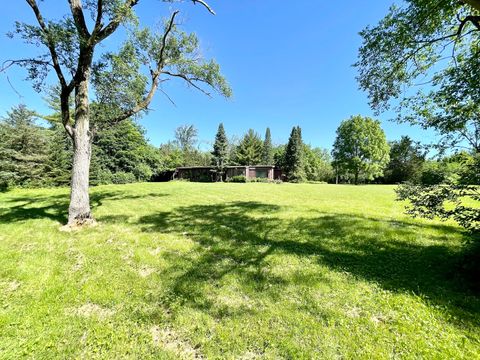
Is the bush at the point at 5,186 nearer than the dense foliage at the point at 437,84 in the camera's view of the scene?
No

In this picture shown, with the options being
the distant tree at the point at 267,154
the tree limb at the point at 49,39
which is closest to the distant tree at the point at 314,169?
the distant tree at the point at 267,154

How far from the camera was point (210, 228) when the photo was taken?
19.5 feet

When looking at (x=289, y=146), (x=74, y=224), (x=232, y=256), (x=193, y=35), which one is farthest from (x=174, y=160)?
(x=232, y=256)

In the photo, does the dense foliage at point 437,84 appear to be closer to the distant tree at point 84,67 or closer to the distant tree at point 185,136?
the distant tree at point 84,67

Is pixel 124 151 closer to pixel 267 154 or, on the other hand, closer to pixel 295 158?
pixel 295 158

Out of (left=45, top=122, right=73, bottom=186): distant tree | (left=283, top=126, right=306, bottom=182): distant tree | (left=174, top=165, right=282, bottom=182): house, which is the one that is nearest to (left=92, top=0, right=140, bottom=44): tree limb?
(left=45, top=122, right=73, bottom=186): distant tree

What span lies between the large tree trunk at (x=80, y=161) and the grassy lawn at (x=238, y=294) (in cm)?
60

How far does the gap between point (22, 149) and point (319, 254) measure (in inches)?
805

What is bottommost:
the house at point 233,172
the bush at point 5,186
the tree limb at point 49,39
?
the bush at point 5,186

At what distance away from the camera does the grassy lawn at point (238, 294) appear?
7.30 feet

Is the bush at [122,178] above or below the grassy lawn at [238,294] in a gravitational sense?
above

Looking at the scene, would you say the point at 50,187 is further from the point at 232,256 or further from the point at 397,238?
Result: the point at 397,238

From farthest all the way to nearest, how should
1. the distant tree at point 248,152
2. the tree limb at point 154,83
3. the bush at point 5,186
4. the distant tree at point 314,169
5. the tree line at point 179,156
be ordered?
the distant tree at point 314,169 < the distant tree at point 248,152 < the bush at point 5,186 < the tree limb at point 154,83 < the tree line at point 179,156

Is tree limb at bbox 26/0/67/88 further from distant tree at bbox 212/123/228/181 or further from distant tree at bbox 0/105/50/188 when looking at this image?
distant tree at bbox 212/123/228/181
